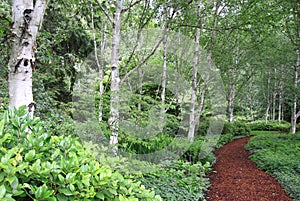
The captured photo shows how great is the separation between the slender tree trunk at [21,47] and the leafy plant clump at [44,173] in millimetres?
471

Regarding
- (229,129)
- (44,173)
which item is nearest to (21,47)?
(44,173)

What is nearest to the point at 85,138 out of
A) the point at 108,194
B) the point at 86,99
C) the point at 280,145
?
the point at 86,99

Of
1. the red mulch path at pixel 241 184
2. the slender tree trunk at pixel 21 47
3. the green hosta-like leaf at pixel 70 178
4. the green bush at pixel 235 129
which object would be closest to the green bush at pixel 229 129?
the green bush at pixel 235 129

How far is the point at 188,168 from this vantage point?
5.16 m

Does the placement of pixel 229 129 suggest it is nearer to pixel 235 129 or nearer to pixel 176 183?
pixel 235 129

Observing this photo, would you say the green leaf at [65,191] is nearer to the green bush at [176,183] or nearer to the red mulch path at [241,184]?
the green bush at [176,183]

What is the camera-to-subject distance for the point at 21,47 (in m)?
1.82

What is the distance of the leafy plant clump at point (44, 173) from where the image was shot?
3.05 ft

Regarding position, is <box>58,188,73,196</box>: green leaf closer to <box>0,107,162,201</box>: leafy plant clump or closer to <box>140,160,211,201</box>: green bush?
<box>0,107,162,201</box>: leafy plant clump

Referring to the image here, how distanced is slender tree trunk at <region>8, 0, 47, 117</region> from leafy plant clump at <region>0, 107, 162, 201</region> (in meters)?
0.47

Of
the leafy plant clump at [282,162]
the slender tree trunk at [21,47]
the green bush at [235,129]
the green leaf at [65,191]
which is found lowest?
the green bush at [235,129]

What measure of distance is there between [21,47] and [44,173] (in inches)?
46.4

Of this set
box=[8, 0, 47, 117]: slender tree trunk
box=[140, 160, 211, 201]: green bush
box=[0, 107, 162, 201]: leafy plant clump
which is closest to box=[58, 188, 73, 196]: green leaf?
box=[0, 107, 162, 201]: leafy plant clump

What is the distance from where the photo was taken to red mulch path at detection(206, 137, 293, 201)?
4621mm
